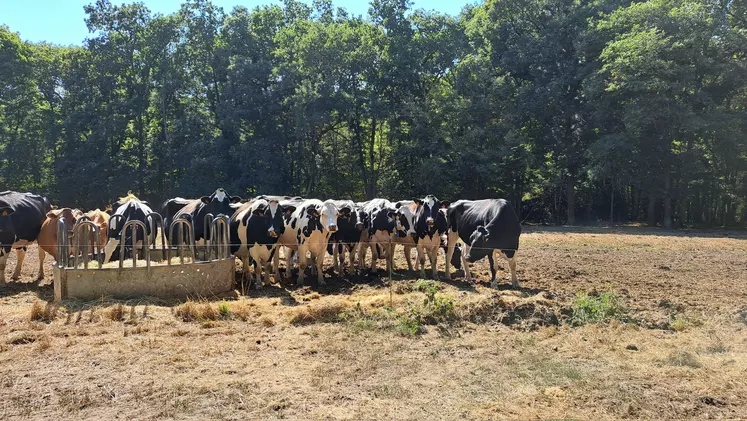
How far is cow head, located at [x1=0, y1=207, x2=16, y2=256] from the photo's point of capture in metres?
12.0

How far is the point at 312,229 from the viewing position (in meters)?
12.7

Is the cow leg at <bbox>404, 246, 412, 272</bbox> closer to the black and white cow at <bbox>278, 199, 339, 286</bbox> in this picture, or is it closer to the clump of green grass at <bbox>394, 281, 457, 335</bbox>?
the black and white cow at <bbox>278, 199, 339, 286</bbox>

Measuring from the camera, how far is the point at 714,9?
28344mm

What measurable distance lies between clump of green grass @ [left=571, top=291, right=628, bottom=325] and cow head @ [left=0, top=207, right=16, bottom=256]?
38.8 feet

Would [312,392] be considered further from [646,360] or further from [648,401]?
[646,360]

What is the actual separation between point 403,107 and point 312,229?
24439mm

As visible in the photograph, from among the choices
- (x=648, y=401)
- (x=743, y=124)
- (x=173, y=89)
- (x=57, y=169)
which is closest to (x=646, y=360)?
(x=648, y=401)

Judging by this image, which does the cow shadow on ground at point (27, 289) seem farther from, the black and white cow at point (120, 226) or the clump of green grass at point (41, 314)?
the clump of green grass at point (41, 314)

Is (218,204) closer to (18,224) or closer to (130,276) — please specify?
(18,224)

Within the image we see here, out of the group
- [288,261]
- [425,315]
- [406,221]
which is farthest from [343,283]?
[425,315]

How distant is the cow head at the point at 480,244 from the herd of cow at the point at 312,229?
0.02 m

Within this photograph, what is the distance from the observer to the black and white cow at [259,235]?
12227 mm

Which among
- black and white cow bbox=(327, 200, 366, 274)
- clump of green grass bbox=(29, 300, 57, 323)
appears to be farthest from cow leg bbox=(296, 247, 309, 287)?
clump of green grass bbox=(29, 300, 57, 323)

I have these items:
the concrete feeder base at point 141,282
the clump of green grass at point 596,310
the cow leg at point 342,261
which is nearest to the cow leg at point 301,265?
the cow leg at point 342,261
